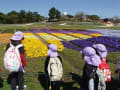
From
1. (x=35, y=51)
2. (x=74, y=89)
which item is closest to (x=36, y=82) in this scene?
(x=74, y=89)

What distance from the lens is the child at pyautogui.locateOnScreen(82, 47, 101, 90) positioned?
15.2 feet

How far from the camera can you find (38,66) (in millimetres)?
8797

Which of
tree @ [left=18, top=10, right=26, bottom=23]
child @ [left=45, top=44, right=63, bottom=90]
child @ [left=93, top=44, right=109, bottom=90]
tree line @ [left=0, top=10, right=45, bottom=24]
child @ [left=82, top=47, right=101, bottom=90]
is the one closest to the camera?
child @ [left=82, top=47, right=101, bottom=90]

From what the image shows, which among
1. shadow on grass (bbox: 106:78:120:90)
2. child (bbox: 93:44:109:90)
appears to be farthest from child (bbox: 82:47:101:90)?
shadow on grass (bbox: 106:78:120:90)

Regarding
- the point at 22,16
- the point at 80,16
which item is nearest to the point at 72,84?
the point at 22,16

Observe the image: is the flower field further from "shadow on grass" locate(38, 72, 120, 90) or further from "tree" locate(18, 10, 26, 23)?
"tree" locate(18, 10, 26, 23)

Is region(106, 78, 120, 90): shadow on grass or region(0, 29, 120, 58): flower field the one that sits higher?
region(106, 78, 120, 90): shadow on grass

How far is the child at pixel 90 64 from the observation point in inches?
182

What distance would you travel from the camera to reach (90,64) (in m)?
4.68

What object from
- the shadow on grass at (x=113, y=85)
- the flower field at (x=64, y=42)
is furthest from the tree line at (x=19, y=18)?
the shadow on grass at (x=113, y=85)

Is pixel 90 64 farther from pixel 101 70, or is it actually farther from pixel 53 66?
pixel 53 66

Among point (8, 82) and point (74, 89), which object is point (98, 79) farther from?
point (8, 82)

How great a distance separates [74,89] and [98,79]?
1203mm

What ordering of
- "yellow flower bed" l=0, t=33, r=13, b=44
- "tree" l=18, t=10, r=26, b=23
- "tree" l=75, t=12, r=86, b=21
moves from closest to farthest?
"yellow flower bed" l=0, t=33, r=13, b=44 < "tree" l=18, t=10, r=26, b=23 < "tree" l=75, t=12, r=86, b=21
